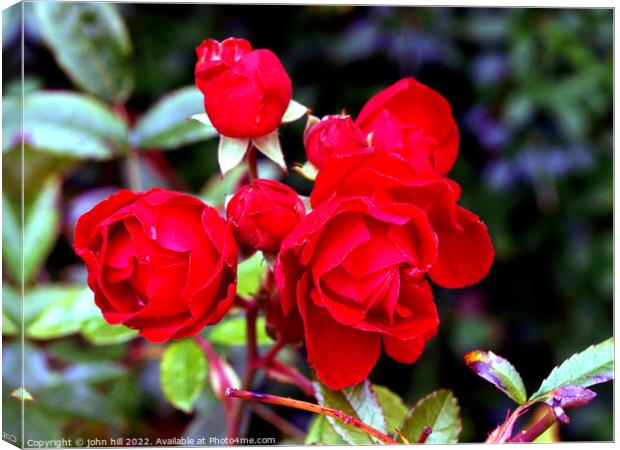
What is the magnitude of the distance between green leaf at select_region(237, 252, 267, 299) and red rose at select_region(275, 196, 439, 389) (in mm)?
105

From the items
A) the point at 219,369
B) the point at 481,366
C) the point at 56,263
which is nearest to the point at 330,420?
the point at 481,366

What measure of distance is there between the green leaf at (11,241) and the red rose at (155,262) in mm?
449

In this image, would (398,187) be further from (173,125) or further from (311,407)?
(173,125)

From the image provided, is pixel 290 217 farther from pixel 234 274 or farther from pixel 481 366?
pixel 481 366

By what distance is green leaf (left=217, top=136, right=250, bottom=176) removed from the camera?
2.16 feet

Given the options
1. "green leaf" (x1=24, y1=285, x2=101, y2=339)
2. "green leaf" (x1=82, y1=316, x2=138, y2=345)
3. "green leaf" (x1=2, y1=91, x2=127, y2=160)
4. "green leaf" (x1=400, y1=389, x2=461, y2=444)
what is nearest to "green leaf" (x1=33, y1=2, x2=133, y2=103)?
"green leaf" (x1=2, y1=91, x2=127, y2=160)

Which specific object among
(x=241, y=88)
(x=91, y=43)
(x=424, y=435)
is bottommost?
(x=424, y=435)

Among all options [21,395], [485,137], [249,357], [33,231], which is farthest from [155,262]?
[485,137]

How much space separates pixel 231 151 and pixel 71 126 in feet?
1.32

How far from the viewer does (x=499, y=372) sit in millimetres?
647

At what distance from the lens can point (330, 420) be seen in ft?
2.17

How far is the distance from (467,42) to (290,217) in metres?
0.86

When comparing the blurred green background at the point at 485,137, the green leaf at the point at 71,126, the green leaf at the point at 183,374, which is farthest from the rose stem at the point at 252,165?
the blurred green background at the point at 485,137

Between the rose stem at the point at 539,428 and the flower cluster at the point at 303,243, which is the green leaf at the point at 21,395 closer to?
the flower cluster at the point at 303,243
